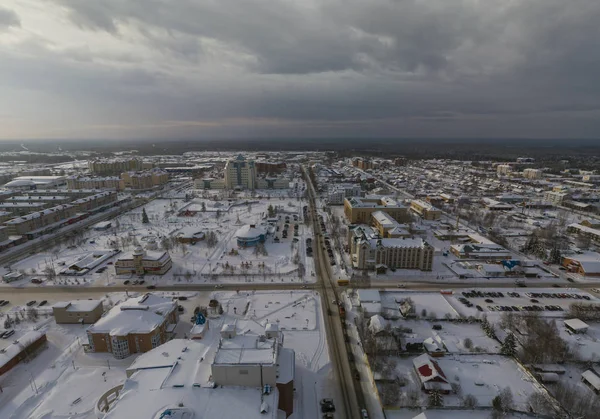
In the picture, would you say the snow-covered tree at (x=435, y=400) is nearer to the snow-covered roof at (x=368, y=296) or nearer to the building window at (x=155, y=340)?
the snow-covered roof at (x=368, y=296)

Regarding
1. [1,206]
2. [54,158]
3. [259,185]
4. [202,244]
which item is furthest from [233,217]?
[54,158]

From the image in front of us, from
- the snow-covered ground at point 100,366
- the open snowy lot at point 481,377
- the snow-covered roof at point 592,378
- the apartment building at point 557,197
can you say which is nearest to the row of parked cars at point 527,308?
the open snowy lot at point 481,377

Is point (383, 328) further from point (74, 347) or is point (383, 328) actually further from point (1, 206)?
point (1, 206)

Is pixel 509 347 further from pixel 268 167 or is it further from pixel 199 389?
pixel 268 167

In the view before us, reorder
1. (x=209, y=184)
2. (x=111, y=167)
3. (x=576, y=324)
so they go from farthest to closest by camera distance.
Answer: (x=111, y=167) → (x=209, y=184) → (x=576, y=324)

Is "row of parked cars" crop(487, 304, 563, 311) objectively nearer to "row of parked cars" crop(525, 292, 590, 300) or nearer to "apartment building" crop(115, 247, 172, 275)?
"row of parked cars" crop(525, 292, 590, 300)

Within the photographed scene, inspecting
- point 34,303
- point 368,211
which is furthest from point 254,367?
point 368,211

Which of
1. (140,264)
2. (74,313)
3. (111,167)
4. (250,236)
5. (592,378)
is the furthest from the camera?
(111,167)
